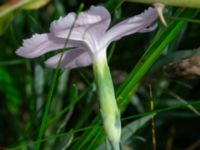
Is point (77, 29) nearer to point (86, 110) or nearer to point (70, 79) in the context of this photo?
point (86, 110)

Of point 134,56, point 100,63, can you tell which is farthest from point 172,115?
point 100,63

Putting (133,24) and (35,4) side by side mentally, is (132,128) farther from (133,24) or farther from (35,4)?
(35,4)

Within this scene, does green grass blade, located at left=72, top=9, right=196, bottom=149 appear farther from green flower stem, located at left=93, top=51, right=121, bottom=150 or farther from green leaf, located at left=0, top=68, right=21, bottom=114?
green leaf, located at left=0, top=68, right=21, bottom=114

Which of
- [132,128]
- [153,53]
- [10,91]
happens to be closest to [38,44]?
[153,53]

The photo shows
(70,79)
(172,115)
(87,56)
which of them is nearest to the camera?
(87,56)

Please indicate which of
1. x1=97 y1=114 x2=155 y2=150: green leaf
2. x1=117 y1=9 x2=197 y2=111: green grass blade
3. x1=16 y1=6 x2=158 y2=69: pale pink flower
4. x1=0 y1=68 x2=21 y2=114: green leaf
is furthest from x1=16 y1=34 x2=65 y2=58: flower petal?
x1=0 y1=68 x2=21 y2=114: green leaf

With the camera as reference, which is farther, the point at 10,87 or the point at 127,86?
the point at 10,87
